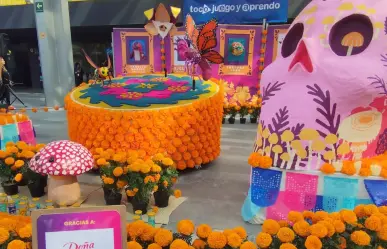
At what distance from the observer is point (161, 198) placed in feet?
14.4

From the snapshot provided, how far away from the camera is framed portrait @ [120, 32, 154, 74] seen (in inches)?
415

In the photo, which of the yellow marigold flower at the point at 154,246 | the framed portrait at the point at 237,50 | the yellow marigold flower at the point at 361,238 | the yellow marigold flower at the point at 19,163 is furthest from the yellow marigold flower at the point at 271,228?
the framed portrait at the point at 237,50

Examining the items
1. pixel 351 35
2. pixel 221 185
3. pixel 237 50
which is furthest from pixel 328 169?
pixel 237 50

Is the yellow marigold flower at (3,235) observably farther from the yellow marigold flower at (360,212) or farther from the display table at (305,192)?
the display table at (305,192)

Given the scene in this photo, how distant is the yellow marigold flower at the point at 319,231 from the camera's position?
2.12 meters

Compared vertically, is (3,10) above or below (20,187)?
above

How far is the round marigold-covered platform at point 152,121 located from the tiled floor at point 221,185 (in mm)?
296

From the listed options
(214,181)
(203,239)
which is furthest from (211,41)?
(203,239)

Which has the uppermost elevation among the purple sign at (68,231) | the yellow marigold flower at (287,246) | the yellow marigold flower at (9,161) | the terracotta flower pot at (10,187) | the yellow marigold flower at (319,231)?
the purple sign at (68,231)

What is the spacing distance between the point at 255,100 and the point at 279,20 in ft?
8.40

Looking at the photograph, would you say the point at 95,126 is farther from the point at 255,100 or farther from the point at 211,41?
the point at 255,100

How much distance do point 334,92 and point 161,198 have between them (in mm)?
2333

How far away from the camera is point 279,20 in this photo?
400 inches

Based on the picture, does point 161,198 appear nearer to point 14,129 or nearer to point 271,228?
point 271,228
